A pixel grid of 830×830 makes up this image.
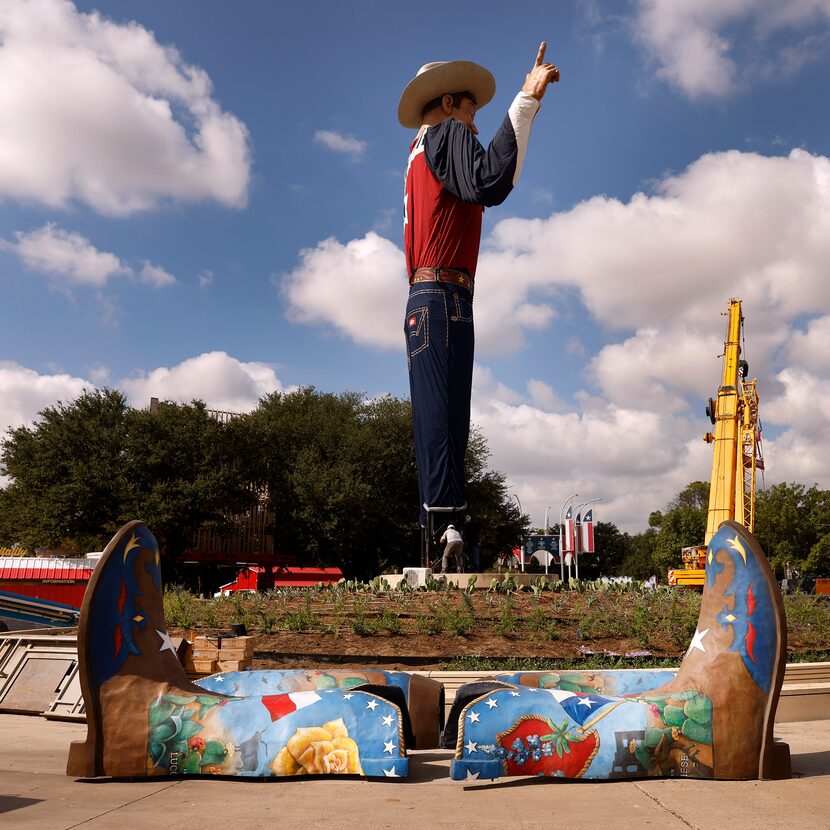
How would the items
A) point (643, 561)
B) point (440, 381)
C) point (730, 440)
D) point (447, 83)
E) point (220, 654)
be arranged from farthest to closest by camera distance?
point (643, 561)
point (730, 440)
point (447, 83)
point (440, 381)
point (220, 654)


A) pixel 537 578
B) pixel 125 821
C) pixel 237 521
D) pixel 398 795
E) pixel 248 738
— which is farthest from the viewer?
pixel 237 521

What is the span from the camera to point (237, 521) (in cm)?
4525

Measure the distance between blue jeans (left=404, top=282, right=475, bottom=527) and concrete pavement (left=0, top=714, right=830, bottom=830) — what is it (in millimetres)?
9626

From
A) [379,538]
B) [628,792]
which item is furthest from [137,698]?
[379,538]

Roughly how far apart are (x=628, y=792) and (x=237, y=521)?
41.8 metres

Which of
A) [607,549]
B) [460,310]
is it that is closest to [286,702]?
[460,310]

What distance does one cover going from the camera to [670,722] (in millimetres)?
5391

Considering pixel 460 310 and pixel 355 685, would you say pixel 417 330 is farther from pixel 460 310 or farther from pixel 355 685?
pixel 355 685

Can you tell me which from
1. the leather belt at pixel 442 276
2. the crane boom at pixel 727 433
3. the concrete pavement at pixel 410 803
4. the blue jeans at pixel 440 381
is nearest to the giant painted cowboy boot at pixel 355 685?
the concrete pavement at pixel 410 803

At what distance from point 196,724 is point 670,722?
311 cm

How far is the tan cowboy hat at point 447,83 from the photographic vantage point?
1608 cm

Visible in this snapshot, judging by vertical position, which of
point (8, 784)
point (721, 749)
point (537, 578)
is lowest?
point (8, 784)

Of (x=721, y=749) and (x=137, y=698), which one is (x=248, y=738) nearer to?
(x=137, y=698)

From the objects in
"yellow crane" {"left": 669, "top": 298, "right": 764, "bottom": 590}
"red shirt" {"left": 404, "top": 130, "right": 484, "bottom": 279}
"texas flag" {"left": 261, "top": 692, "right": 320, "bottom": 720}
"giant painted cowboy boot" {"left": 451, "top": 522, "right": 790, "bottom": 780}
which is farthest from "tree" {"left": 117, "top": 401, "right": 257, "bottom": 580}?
"giant painted cowboy boot" {"left": 451, "top": 522, "right": 790, "bottom": 780}
